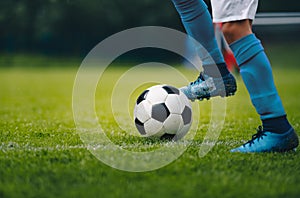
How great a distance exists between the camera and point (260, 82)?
2.41 meters

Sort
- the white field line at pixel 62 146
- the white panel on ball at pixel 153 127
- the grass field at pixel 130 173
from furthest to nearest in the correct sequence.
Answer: the white panel on ball at pixel 153 127 < the white field line at pixel 62 146 < the grass field at pixel 130 173

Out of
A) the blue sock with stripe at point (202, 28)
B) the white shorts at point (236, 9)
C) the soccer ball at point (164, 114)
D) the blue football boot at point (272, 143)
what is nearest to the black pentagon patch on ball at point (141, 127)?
the soccer ball at point (164, 114)

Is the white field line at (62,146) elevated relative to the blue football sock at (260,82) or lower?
lower

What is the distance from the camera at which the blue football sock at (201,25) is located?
2.92 meters

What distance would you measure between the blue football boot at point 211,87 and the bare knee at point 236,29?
518 mm

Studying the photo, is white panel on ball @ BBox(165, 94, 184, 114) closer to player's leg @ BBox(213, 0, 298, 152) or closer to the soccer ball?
the soccer ball

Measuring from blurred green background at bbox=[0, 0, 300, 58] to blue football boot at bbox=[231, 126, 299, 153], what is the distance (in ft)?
68.9

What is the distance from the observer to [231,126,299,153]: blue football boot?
2432mm

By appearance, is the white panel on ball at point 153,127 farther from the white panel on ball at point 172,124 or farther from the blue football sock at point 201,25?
the blue football sock at point 201,25

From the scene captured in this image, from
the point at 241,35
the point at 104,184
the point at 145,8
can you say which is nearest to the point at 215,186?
the point at 104,184

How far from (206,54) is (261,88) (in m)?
0.69

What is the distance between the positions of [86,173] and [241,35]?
109 cm

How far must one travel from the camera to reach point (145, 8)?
2581cm

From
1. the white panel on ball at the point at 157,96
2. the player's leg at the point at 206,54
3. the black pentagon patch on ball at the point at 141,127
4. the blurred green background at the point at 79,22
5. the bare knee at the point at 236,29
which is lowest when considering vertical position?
the blurred green background at the point at 79,22
